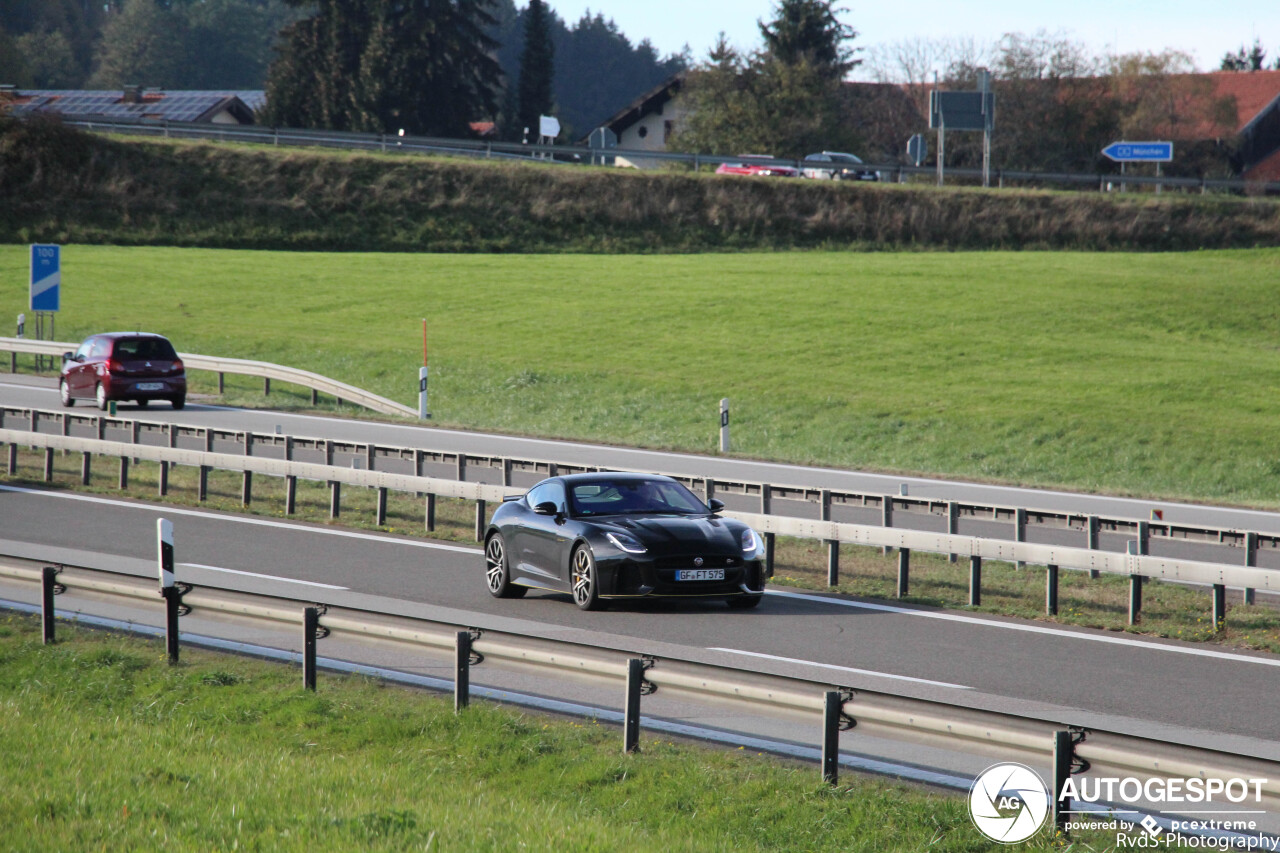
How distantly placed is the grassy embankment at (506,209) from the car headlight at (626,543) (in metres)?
42.7

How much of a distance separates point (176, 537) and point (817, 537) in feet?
24.0

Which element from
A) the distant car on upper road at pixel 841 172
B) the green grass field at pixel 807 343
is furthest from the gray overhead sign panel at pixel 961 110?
the green grass field at pixel 807 343

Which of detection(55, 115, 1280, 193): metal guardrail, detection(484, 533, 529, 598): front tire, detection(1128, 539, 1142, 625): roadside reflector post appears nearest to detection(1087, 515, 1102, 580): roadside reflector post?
detection(1128, 539, 1142, 625): roadside reflector post

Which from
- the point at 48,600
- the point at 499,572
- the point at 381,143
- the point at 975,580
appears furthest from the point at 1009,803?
the point at 381,143

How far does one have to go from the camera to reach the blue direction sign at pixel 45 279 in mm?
34719

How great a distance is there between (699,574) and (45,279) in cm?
2778

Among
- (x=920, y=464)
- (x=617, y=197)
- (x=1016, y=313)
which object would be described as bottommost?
(x=920, y=464)

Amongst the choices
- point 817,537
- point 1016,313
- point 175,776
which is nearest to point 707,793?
point 175,776

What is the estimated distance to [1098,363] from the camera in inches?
1287

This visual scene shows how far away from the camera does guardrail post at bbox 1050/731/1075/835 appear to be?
243 inches

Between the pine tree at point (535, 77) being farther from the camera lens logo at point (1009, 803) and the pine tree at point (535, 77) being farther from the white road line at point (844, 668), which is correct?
the camera lens logo at point (1009, 803)

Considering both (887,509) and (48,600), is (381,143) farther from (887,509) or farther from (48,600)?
(48,600)

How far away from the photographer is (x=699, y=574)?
485 inches

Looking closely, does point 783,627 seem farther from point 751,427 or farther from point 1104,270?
point 1104,270
